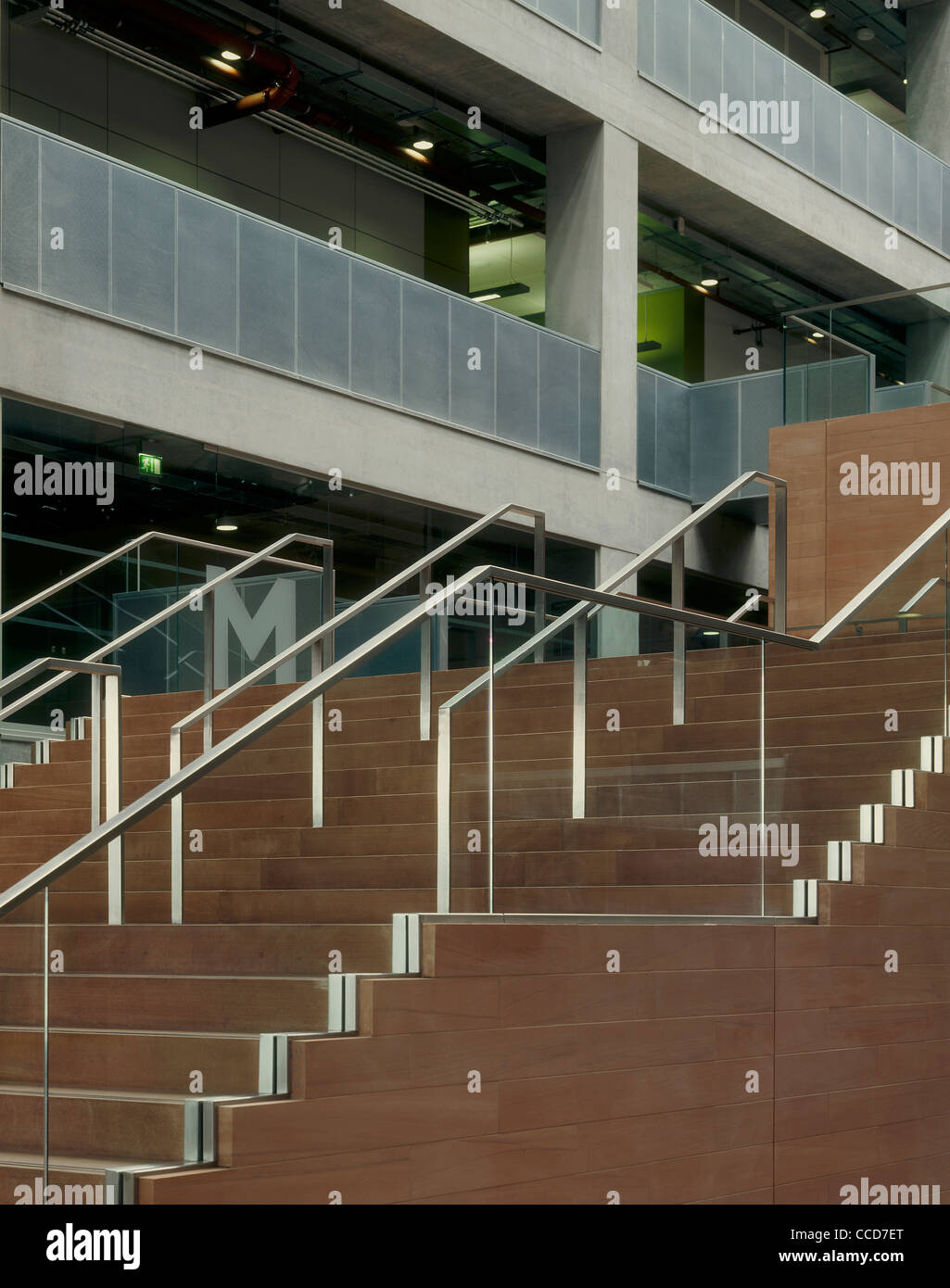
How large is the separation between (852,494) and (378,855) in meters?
8.10

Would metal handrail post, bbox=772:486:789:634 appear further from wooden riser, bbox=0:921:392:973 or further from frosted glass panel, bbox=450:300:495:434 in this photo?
wooden riser, bbox=0:921:392:973

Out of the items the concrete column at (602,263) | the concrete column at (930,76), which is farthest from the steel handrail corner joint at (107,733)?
the concrete column at (930,76)

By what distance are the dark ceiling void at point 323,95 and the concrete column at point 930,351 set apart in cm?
571

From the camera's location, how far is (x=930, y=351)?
1366cm

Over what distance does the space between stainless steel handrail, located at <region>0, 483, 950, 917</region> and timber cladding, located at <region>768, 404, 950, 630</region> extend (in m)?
6.56

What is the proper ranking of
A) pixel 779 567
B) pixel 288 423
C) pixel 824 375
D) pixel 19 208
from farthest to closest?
pixel 288 423 < pixel 824 375 < pixel 19 208 < pixel 779 567

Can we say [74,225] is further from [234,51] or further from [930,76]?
[930,76]

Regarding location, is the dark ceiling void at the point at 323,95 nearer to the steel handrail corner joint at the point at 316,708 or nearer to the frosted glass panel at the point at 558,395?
the frosted glass panel at the point at 558,395

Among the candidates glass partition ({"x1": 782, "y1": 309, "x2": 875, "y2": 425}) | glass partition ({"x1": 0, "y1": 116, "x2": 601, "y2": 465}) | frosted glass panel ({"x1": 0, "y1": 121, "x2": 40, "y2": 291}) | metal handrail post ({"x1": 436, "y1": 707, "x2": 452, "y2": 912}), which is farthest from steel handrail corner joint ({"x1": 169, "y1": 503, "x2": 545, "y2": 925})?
glass partition ({"x1": 782, "y1": 309, "x2": 875, "y2": 425})

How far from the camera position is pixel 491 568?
5820 mm

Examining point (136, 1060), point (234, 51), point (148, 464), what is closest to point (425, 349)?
point (148, 464)

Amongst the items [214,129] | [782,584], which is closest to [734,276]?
[214,129]

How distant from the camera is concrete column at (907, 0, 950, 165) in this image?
73.1 ft
